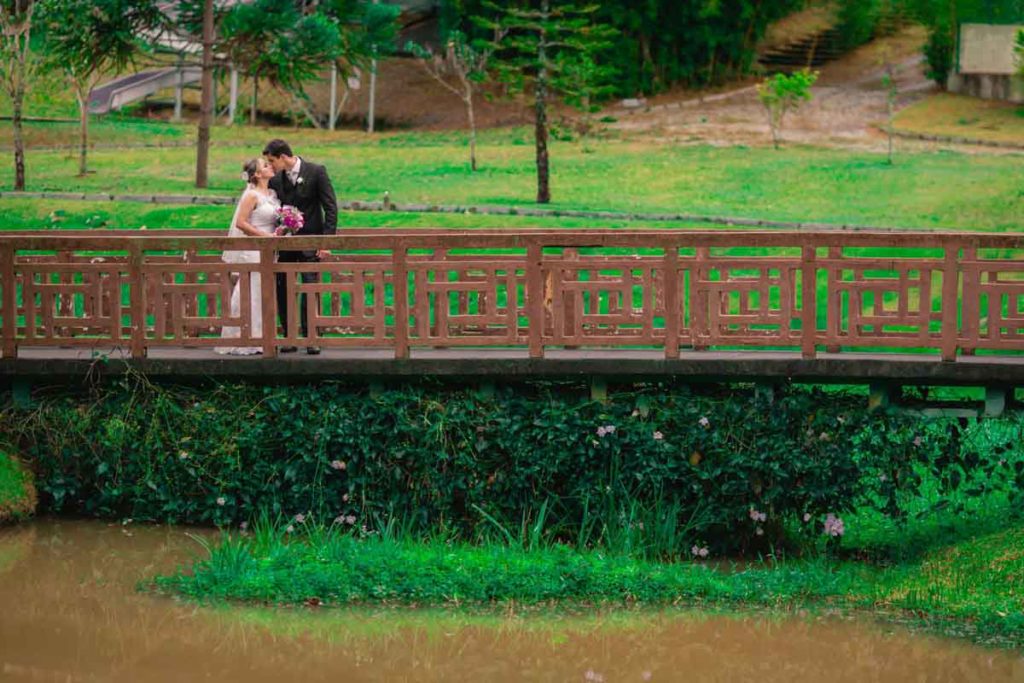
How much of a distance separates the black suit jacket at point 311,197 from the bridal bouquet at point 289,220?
122 mm

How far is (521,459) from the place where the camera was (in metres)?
13.3

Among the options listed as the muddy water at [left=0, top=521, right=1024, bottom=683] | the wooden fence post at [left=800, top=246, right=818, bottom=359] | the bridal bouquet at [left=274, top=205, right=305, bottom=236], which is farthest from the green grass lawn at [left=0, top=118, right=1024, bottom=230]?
the muddy water at [left=0, top=521, right=1024, bottom=683]

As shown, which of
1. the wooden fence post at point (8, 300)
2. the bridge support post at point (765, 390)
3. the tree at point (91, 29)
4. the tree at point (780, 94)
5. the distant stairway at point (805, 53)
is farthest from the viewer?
the distant stairway at point (805, 53)

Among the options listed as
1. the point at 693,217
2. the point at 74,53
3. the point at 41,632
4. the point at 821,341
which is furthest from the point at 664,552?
the point at 74,53

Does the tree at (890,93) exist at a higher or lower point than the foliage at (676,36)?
Result: lower

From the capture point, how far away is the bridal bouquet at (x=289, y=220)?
13.9 meters

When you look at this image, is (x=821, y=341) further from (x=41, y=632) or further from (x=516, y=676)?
(x=41, y=632)

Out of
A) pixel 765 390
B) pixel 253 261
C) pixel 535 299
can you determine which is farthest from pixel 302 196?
pixel 765 390

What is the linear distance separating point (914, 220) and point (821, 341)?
14804mm

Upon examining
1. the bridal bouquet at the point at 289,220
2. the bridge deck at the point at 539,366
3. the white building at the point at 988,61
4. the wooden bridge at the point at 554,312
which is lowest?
the bridge deck at the point at 539,366

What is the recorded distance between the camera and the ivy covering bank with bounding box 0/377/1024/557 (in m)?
13.1

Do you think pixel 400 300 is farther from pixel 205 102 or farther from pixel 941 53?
pixel 941 53

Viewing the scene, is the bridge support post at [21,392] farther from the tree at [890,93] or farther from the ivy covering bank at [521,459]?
the tree at [890,93]

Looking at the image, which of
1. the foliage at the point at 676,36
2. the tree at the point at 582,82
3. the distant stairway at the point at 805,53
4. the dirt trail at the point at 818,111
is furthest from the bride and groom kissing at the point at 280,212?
the distant stairway at the point at 805,53
